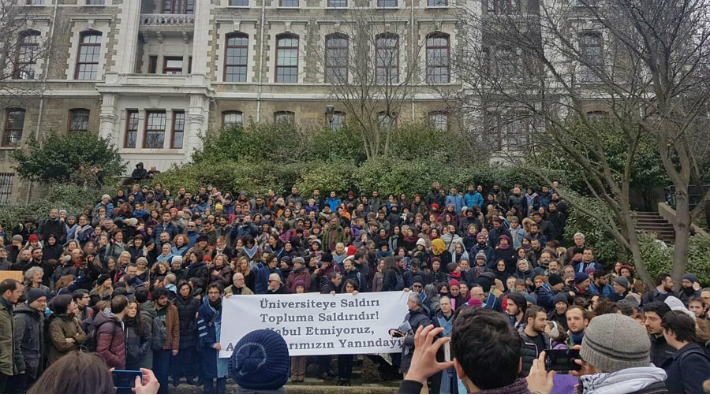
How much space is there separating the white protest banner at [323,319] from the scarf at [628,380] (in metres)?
6.19

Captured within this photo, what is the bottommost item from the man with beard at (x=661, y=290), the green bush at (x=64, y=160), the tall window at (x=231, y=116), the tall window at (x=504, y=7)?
the man with beard at (x=661, y=290)

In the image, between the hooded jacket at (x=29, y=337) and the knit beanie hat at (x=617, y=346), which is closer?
the knit beanie hat at (x=617, y=346)

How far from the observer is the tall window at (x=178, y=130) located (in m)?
30.5

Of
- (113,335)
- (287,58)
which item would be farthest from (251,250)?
(287,58)

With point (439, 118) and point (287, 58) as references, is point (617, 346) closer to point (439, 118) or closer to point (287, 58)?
point (439, 118)

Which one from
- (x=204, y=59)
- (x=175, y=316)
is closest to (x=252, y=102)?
(x=204, y=59)

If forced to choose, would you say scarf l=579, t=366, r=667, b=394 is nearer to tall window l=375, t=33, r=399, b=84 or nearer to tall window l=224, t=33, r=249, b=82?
tall window l=375, t=33, r=399, b=84

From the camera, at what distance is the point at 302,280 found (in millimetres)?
10219

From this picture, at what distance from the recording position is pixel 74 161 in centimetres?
2547

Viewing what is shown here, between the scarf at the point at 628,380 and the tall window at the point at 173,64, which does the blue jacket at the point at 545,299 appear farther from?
the tall window at the point at 173,64

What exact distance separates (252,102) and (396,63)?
9431mm

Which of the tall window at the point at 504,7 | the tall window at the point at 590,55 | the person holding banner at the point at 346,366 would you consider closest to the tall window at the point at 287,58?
the tall window at the point at 504,7

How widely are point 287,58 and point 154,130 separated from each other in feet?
31.2

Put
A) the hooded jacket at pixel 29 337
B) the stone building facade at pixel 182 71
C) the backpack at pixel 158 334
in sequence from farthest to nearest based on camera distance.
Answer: the stone building facade at pixel 182 71 < the backpack at pixel 158 334 < the hooded jacket at pixel 29 337
